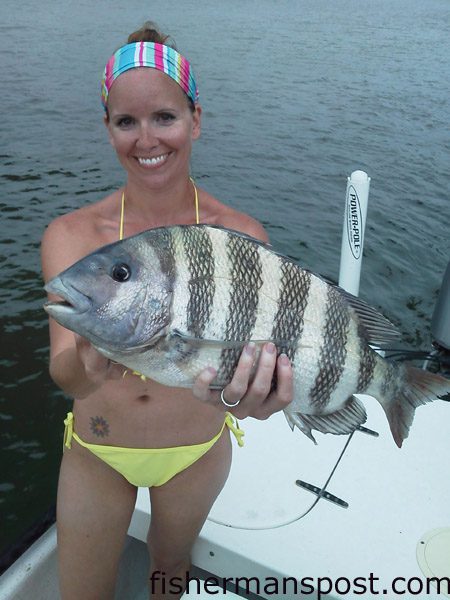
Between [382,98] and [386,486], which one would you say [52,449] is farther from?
[382,98]

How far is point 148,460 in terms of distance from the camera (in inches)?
78.7

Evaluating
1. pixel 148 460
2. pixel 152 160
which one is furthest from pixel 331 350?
pixel 152 160

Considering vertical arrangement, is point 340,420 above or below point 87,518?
above

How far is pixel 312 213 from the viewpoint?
830 centimetres

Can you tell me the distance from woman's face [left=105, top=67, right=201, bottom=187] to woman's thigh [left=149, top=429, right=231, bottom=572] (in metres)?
1.07

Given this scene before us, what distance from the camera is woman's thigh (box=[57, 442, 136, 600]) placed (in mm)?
2029

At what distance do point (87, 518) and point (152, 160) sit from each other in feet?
4.29

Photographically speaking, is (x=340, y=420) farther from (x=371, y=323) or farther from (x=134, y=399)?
(x=134, y=399)

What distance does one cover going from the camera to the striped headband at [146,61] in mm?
1873

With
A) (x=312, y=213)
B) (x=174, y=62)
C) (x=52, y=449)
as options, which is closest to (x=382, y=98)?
(x=312, y=213)

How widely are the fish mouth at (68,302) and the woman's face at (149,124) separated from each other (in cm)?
62

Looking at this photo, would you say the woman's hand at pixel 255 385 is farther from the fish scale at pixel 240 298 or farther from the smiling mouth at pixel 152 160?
the smiling mouth at pixel 152 160

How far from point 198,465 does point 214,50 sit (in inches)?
594

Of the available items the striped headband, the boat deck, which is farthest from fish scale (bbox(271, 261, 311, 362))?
the boat deck
